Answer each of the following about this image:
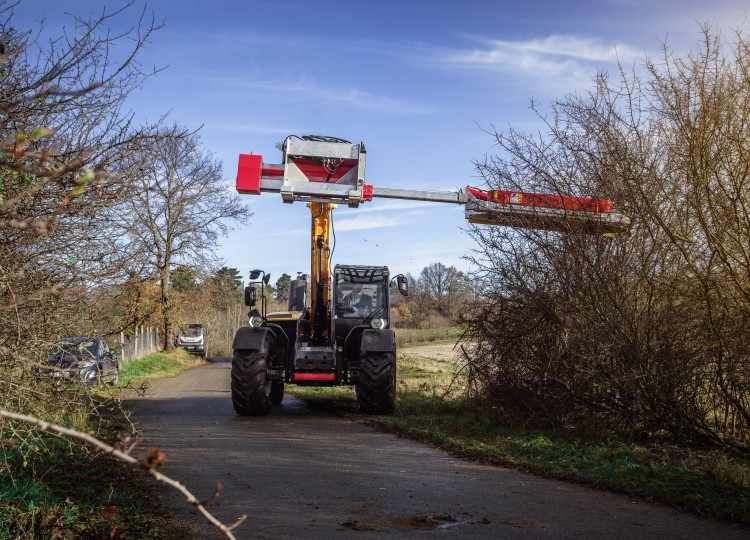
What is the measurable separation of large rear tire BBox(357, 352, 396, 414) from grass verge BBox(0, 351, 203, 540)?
5.84 m

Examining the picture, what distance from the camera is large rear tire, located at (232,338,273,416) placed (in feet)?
46.9

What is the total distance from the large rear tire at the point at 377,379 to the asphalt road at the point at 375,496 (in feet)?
7.17

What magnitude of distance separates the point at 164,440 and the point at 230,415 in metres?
3.80

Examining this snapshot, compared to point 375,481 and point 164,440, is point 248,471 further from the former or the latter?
point 164,440

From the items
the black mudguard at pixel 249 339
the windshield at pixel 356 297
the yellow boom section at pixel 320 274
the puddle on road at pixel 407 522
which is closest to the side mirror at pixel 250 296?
the black mudguard at pixel 249 339

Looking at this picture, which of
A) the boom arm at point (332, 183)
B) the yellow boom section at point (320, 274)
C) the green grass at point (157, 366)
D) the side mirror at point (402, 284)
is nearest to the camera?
the boom arm at point (332, 183)

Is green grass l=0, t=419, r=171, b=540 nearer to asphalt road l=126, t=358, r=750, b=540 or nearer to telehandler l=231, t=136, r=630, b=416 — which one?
asphalt road l=126, t=358, r=750, b=540

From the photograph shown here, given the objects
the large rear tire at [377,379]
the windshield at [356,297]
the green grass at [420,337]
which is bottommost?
the green grass at [420,337]

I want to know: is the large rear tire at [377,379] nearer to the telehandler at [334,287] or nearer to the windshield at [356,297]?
the telehandler at [334,287]

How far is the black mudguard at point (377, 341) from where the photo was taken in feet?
47.5

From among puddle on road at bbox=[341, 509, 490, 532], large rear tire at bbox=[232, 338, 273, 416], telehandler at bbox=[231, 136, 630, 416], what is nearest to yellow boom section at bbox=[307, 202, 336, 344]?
telehandler at bbox=[231, 136, 630, 416]

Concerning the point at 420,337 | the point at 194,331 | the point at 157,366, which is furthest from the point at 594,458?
the point at 194,331

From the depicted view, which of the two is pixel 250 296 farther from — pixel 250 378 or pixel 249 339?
pixel 250 378

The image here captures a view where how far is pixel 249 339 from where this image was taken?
1450cm
